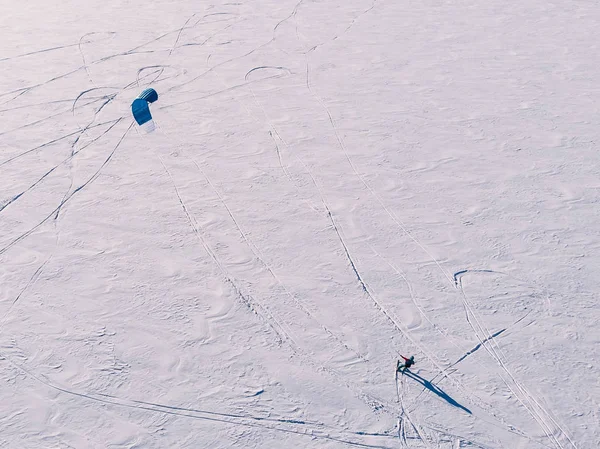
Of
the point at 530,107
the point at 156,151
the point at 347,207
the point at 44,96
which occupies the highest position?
the point at 44,96

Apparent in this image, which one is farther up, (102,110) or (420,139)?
(102,110)

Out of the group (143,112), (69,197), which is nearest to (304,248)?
(69,197)

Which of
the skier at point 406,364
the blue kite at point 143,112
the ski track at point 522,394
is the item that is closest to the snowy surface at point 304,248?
the ski track at point 522,394

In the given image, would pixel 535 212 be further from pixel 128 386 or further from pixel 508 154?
pixel 128 386

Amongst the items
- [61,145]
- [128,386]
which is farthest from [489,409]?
[61,145]

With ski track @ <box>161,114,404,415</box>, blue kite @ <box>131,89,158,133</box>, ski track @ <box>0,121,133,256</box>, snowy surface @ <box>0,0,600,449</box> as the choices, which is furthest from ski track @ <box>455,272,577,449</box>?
blue kite @ <box>131,89,158,133</box>

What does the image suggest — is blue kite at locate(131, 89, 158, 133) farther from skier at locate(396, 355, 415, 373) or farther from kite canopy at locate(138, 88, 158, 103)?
skier at locate(396, 355, 415, 373)

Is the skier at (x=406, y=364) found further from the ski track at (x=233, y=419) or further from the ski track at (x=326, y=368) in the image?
the ski track at (x=233, y=419)
